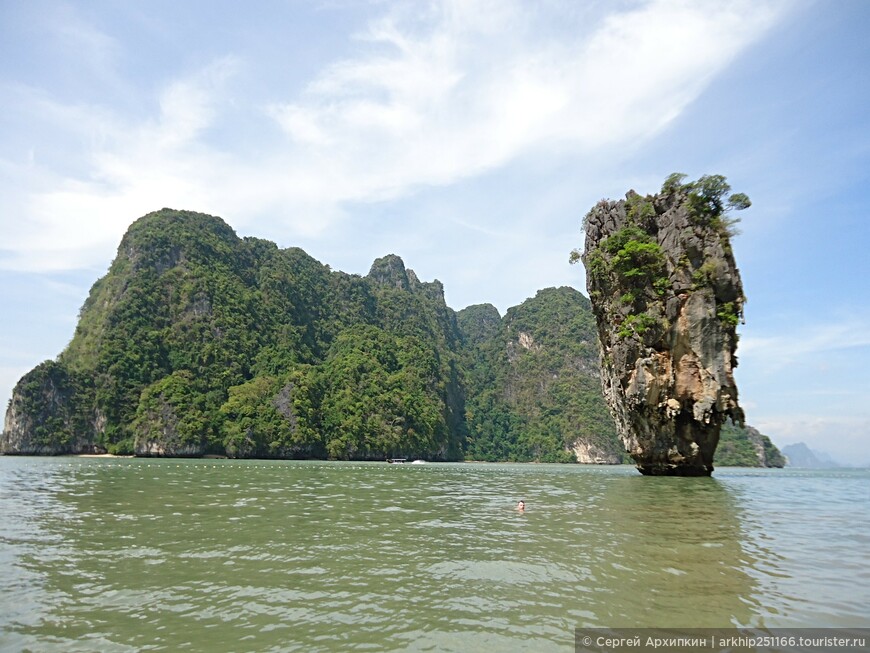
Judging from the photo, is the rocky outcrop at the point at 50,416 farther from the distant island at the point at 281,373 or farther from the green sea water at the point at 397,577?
the green sea water at the point at 397,577

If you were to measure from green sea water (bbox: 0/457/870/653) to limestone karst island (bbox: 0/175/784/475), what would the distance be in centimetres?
2145

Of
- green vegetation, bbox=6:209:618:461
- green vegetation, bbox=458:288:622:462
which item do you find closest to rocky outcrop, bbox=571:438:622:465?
green vegetation, bbox=458:288:622:462

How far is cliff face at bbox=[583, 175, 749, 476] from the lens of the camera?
3450 cm

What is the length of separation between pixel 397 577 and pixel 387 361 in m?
112

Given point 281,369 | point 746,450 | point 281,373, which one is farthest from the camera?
point 746,450

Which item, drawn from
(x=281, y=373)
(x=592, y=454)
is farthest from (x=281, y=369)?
(x=592, y=454)

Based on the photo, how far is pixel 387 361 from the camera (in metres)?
120

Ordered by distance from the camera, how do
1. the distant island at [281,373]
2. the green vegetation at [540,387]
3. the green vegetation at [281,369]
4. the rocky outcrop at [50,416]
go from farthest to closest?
1. the green vegetation at [540,387]
2. the green vegetation at [281,369]
3. the distant island at [281,373]
4. the rocky outcrop at [50,416]

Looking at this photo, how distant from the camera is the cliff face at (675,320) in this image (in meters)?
34.5

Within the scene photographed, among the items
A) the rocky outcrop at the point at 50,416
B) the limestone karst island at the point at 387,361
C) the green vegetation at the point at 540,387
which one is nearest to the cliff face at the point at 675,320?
the limestone karst island at the point at 387,361

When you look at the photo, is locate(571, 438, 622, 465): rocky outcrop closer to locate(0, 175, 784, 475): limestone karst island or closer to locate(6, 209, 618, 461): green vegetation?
locate(0, 175, 784, 475): limestone karst island

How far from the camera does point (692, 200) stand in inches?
1451

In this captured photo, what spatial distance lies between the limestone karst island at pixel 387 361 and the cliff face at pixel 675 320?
0.13 m

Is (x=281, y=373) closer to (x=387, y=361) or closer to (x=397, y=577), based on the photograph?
(x=387, y=361)
